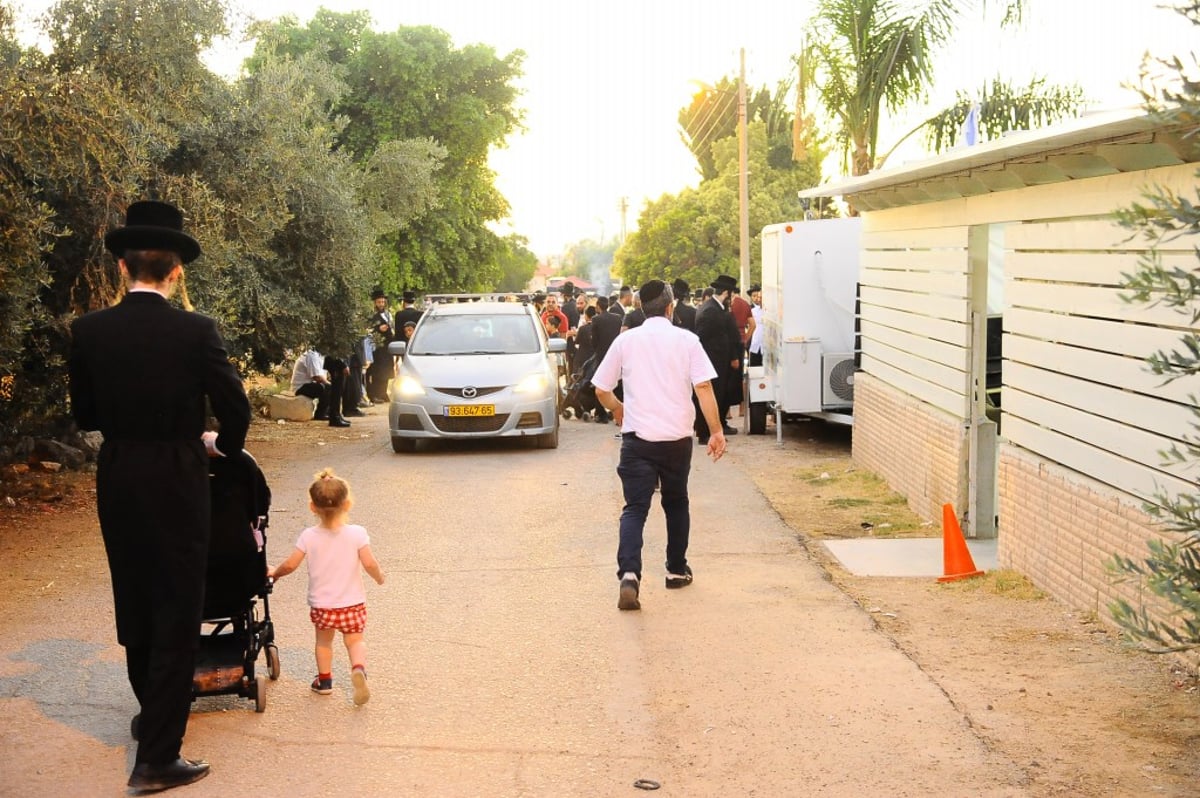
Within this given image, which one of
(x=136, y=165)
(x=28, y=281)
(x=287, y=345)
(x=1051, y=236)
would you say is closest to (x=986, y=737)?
(x=1051, y=236)

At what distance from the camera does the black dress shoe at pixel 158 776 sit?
5363 mm

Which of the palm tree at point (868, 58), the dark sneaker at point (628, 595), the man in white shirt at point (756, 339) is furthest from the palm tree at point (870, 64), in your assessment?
the dark sneaker at point (628, 595)

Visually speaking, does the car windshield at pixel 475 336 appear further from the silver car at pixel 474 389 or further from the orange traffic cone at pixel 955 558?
the orange traffic cone at pixel 955 558

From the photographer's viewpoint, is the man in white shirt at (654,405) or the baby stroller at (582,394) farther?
the baby stroller at (582,394)

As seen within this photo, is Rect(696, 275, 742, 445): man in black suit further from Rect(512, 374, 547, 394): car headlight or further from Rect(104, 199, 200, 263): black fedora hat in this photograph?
Rect(104, 199, 200, 263): black fedora hat

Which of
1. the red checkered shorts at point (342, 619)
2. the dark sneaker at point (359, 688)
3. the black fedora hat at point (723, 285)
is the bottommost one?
the dark sneaker at point (359, 688)

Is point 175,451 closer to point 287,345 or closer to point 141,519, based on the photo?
point 141,519

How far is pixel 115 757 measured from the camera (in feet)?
19.2

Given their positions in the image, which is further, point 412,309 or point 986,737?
point 412,309

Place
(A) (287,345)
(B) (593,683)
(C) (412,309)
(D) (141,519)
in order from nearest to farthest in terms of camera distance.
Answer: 1. (D) (141,519)
2. (B) (593,683)
3. (A) (287,345)
4. (C) (412,309)

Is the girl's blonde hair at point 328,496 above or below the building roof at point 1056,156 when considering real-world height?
below

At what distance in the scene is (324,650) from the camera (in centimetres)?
670

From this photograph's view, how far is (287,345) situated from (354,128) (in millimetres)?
30697

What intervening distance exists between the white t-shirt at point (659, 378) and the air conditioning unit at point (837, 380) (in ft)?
29.1
